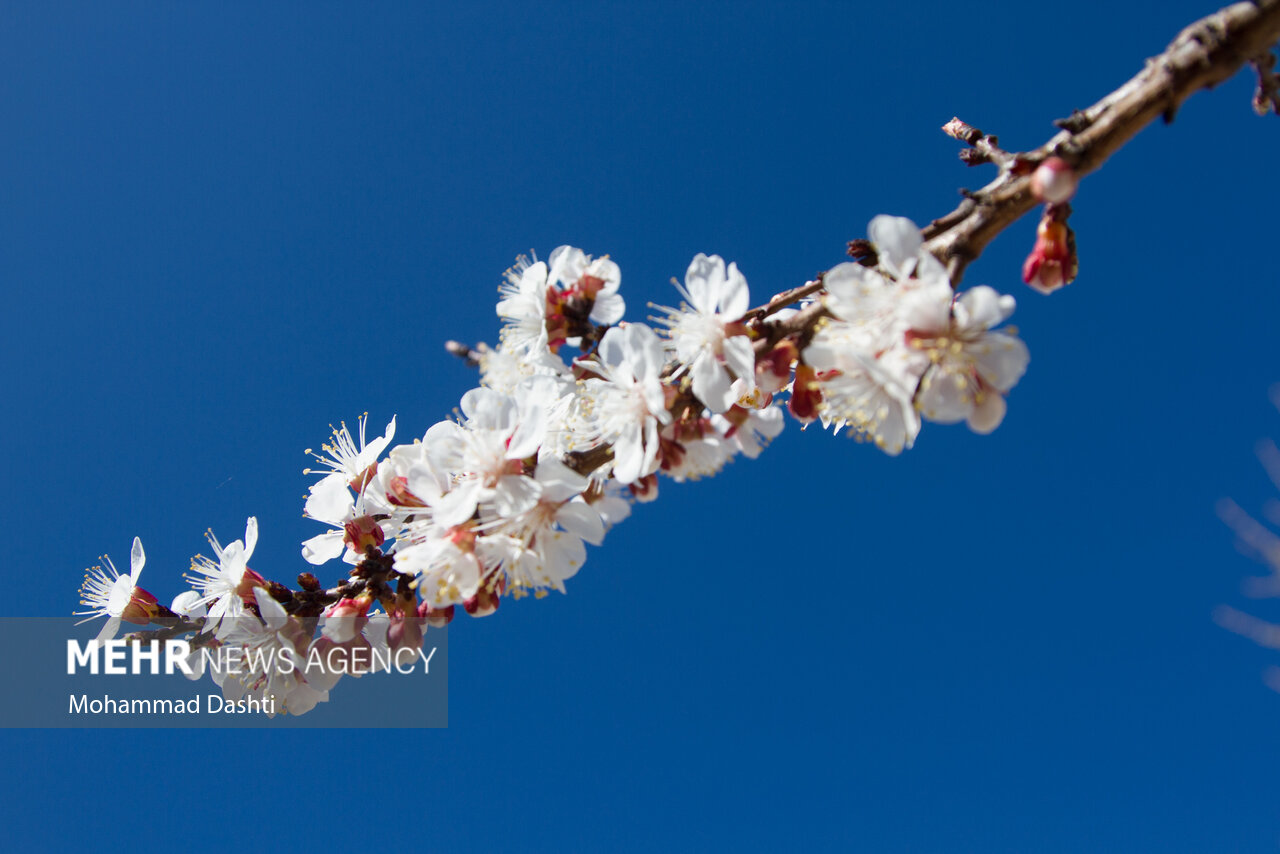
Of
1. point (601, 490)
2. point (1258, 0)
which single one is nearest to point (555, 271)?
point (601, 490)

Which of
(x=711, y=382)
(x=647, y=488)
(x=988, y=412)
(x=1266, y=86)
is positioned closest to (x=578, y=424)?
(x=647, y=488)

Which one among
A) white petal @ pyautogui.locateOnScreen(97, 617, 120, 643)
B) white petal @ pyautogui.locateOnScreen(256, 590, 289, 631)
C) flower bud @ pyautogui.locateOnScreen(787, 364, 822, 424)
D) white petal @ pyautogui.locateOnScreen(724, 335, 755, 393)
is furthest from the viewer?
white petal @ pyautogui.locateOnScreen(97, 617, 120, 643)

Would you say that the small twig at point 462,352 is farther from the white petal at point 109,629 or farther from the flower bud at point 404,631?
the white petal at point 109,629

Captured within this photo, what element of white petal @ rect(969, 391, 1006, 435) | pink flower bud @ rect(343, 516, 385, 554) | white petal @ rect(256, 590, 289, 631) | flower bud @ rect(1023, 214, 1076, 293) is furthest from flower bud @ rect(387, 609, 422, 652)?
flower bud @ rect(1023, 214, 1076, 293)

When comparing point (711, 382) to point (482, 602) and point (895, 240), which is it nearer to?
point (895, 240)

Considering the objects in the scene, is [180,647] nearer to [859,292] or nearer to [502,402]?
[502,402]

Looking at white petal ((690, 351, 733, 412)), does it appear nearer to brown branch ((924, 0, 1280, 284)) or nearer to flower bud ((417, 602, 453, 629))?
brown branch ((924, 0, 1280, 284))
